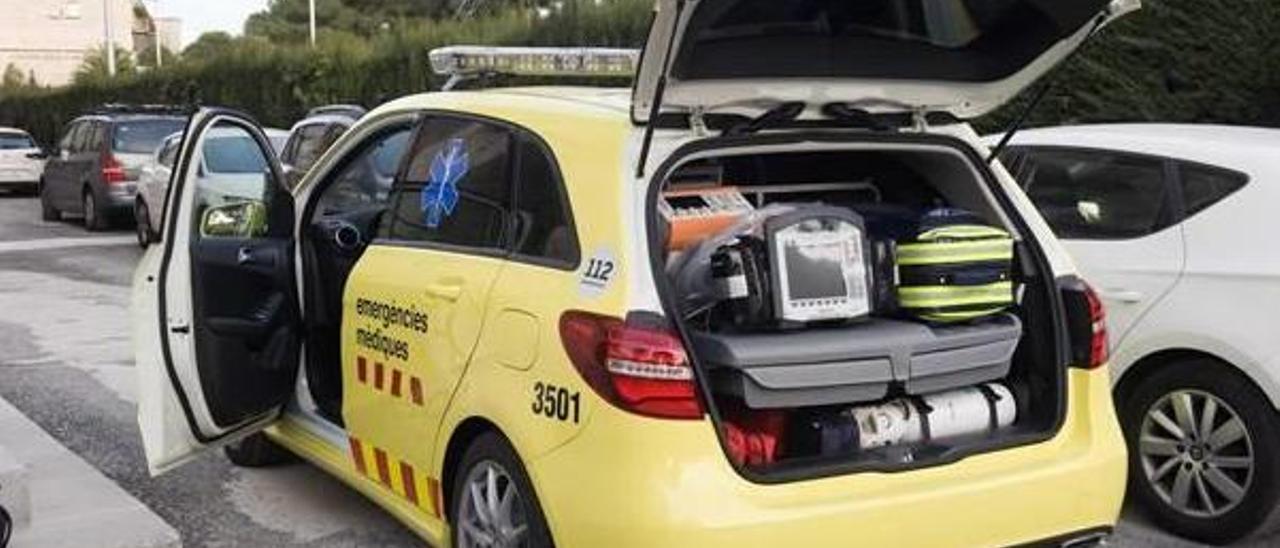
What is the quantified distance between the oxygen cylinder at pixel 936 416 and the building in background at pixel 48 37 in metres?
70.3

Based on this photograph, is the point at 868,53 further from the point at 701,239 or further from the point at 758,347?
the point at 758,347

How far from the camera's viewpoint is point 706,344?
11.4 ft

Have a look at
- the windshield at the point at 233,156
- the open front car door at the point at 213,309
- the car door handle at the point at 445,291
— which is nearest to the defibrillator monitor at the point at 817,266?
the car door handle at the point at 445,291

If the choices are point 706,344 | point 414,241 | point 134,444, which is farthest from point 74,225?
point 706,344

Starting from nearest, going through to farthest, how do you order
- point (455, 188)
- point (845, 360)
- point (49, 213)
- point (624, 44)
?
point (845, 360) → point (455, 188) → point (624, 44) → point (49, 213)

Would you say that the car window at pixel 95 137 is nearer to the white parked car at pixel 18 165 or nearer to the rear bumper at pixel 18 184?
the white parked car at pixel 18 165

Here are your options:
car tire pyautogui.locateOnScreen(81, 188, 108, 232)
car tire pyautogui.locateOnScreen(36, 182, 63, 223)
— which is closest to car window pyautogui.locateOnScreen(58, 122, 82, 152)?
car tire pyautogui.locateOnScreen(36, 182, 63, 223)

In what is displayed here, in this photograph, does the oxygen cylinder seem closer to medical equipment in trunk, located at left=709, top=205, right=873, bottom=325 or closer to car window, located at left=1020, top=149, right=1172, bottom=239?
medical equipment in trunk, located at left=709, top=205, right=873, bottom=325

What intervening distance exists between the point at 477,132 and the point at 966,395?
5.33ft

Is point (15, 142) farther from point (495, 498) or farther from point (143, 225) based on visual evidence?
point (495, 498)

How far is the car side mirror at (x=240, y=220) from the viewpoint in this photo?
4.98 meters

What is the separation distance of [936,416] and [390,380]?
1.69 m

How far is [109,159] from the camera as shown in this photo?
18219 mm

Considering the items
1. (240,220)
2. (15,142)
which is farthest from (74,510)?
(15,142)
